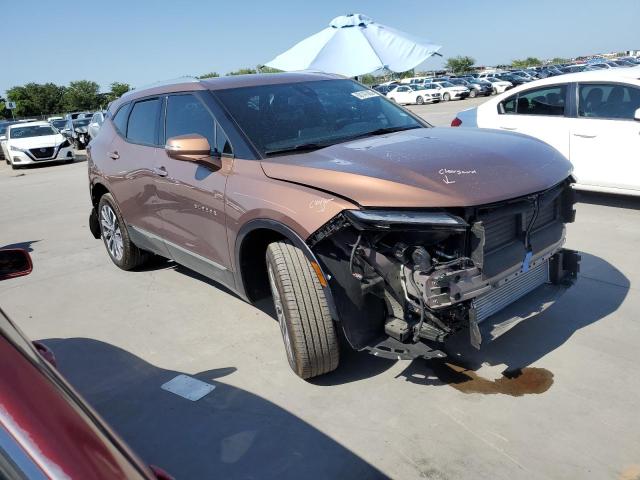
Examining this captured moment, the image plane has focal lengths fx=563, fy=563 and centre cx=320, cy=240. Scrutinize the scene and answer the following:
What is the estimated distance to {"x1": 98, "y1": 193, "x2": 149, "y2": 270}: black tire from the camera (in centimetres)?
554

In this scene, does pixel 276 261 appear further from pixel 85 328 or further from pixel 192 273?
pixel 192 273

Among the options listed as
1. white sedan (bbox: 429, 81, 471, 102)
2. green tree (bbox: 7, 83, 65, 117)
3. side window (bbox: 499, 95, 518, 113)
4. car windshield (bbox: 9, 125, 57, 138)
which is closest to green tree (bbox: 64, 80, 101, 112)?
green tree (bbox: 7, 83, 65, 117)

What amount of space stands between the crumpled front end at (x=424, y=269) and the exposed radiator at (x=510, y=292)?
0.01 metres

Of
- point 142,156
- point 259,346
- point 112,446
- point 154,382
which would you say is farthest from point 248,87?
point 112,446

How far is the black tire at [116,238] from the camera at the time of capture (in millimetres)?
5535

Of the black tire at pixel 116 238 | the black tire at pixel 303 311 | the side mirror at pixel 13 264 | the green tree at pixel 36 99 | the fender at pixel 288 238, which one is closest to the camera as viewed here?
the side mirror at pixel 13 264

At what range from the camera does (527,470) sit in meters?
2.58

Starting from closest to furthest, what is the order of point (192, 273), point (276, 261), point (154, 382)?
point (276, 261)
point (154, 382)
point (192, 273)

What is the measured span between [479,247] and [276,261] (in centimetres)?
113

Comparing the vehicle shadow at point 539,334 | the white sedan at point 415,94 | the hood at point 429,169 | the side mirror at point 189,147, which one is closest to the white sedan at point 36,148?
the side mirror at point 189,147

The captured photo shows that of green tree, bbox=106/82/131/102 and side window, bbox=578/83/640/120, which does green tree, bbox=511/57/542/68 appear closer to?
green tree, bbox=106/82/131/102

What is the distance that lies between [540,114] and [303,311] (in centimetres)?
554

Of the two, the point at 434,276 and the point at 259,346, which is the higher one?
the point at 434,276

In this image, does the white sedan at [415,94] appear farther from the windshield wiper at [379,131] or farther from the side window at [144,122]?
the windshield wiper at [379,131]
